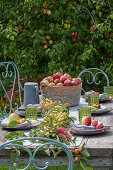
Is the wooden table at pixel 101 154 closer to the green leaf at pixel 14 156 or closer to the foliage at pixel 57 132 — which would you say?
the foliage at pixel 57 132

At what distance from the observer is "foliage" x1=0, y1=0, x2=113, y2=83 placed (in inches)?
167

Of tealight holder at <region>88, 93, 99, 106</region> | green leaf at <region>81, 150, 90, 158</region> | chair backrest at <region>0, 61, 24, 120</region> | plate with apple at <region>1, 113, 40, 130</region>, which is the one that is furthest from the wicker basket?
green leaf at <region>81, 150, 90, 158</region>

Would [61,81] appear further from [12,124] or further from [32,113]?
[12,124]

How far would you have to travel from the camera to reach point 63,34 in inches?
Result: 173

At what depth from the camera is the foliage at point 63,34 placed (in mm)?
4234

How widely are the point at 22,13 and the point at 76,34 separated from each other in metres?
0.90

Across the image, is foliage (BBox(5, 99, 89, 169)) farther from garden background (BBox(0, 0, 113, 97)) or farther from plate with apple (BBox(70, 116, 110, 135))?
garden background (BBox(0, 0, 113, 97))

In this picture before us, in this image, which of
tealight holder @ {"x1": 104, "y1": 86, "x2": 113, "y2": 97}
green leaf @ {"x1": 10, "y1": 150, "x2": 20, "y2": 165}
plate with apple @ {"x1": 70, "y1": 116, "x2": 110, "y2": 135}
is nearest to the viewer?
green leaf @ {"x1": 10, "y1": 150, "x2": 20, "y2": 165}

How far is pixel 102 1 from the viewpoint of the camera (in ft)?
13.6

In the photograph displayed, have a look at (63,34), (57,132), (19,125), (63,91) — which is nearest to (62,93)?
(63,91)

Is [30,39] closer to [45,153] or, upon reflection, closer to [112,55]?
[112,55]

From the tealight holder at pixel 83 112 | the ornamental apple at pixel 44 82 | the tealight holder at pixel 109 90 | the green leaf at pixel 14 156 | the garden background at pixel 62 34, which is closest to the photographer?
the green leaf at pixel 14 156

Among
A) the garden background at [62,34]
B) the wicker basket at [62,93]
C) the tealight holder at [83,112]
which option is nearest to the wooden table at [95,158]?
the tealight holder at [83,112]

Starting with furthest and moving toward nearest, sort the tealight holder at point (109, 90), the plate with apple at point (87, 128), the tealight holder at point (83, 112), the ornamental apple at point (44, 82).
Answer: the tealight holder at point (109, 90) < the ornamental apple at point (44, 82) < the tealight holder at point (83, 112) < the plate with apple at point (87, 128)
